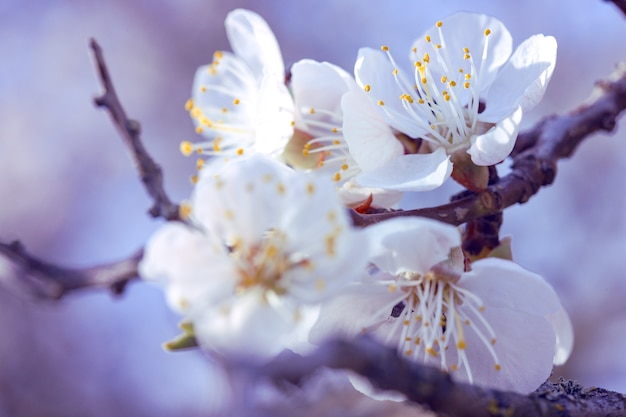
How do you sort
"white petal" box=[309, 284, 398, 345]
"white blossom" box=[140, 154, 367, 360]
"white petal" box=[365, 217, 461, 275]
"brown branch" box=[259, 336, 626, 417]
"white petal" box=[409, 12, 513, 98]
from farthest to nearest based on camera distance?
"white petal" box=[409, 12, 513, 98] → "white petal" box=[309, 284, 398, 345] → "white petal" box=[365, 217, 461, 275] → "white blossom" box=[140, 154, 367, 360] → "brown branch" box=[259, 336, 626, 417]

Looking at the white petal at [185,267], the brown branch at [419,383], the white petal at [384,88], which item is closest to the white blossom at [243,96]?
the white petal at [384,88]

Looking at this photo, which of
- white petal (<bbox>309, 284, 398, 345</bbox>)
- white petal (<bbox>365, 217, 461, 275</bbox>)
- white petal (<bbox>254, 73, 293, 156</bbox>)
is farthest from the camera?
white petal (<bbox>254, 73, 293, 156</bbox>)

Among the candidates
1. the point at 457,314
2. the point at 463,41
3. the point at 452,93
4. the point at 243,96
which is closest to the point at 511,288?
the point at 457,314

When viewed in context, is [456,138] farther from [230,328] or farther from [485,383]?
[230,328]

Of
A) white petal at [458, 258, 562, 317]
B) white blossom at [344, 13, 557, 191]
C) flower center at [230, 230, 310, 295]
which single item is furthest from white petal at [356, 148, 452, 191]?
flower center at [230, 230, 310, 295]

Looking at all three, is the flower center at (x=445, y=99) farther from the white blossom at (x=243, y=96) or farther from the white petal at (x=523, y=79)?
the white blossom at (x=243, y=96)

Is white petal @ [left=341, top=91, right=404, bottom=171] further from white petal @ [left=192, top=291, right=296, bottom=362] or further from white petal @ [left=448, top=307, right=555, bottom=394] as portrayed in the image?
white petal @ [left=192, top=291, right=296, bottom=362]

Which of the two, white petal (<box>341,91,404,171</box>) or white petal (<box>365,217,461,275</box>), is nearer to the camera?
white petal (<box>365,217,461,275</box>)
